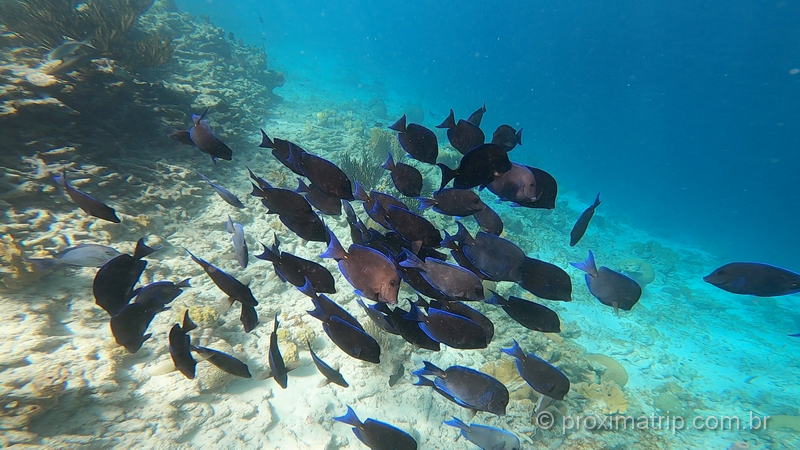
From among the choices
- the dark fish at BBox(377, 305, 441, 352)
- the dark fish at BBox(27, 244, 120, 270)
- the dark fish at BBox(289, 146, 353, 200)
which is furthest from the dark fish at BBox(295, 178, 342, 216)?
the dark fish at BBox(27, 244, 120, 270)

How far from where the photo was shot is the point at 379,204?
2.36 metres

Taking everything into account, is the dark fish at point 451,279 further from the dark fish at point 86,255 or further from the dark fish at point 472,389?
the dark fish at point 86,255

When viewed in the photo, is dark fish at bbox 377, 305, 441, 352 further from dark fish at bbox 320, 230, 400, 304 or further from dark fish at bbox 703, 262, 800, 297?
dark fish at bbox 703, 262, 800, 297

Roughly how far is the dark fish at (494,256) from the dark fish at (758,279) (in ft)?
7.19

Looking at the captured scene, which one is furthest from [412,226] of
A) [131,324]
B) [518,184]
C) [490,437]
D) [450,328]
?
[131,324]

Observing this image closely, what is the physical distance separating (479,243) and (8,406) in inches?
168

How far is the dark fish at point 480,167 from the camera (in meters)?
2.28

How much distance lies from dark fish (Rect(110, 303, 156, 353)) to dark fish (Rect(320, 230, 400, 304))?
73.6 inches

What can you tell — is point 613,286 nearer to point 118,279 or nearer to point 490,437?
point 490,437

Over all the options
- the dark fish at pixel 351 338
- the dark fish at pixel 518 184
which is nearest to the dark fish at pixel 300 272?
the dark fish at pixel 351 338

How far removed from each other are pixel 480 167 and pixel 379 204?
32.3 inches

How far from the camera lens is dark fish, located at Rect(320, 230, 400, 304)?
1.73m

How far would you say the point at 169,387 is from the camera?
3590 mm

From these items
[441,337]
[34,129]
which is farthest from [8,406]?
[34,129]
